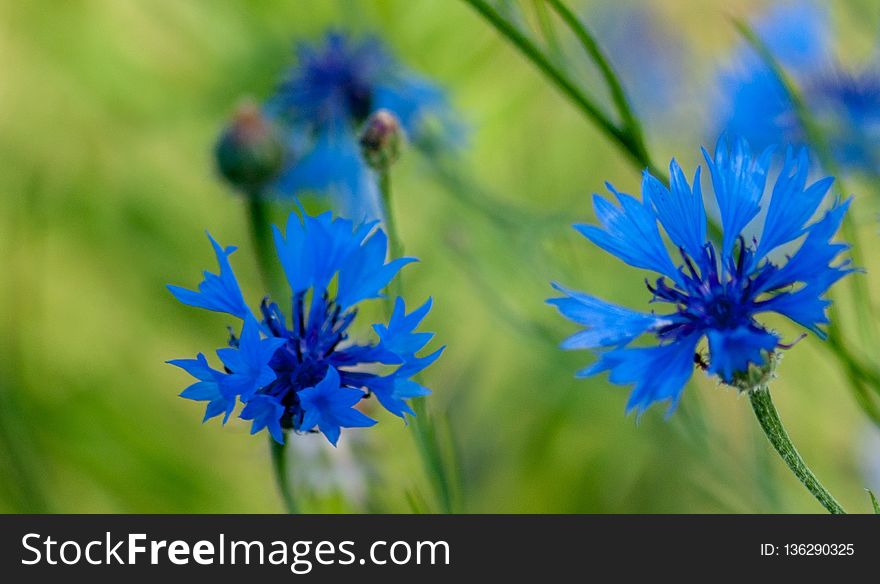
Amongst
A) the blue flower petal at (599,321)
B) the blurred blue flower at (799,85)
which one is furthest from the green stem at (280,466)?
the blurred blue flower at (799,85)

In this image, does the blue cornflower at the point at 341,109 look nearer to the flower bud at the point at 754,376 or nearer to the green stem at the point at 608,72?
the green stem at the point at 608,72

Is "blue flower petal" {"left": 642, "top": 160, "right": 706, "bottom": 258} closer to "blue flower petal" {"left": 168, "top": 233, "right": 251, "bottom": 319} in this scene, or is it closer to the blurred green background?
"blue flower petal" {"left": 168, "top": 233, "right": 251, "bottom": 319}

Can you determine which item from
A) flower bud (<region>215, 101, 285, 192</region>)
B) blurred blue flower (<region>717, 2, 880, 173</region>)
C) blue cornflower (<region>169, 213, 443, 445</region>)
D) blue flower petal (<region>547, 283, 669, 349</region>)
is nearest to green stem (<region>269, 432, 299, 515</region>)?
blue cornflower (<region>169, 213, 443, 445</region>)

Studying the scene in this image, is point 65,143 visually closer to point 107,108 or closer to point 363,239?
point 107,108

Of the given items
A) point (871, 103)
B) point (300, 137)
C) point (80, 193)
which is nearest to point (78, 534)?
point (300, 137)

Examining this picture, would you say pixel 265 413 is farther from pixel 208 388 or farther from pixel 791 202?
pixel 791 202

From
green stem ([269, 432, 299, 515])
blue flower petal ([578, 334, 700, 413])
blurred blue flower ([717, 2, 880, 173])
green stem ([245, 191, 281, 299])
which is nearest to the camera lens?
blue flower petal ([578, 334, 700, 413])
